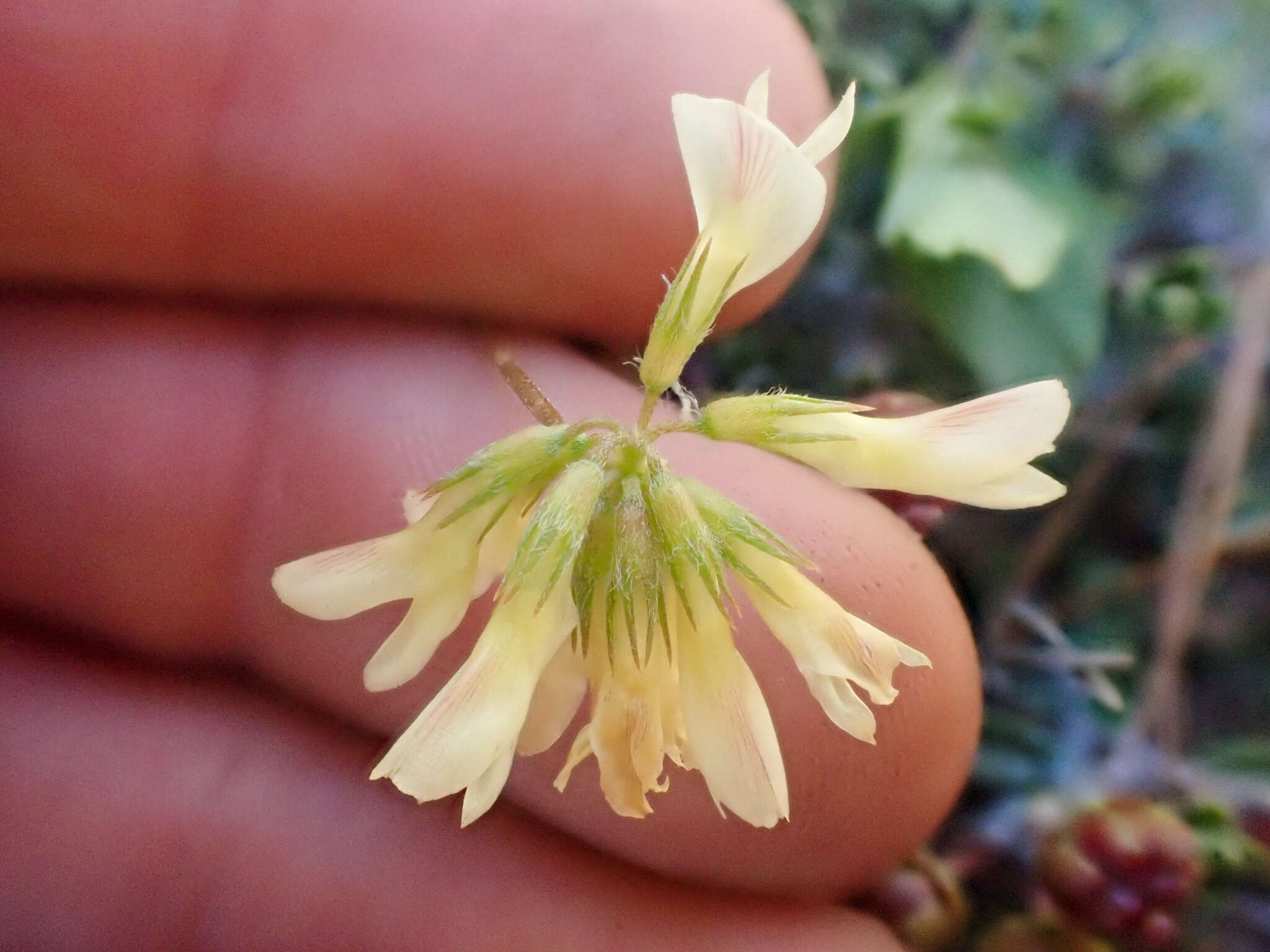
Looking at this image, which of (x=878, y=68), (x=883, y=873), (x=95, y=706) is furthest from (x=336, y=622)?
(x=878, y=68)

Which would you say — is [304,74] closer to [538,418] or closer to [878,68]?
[538,418]

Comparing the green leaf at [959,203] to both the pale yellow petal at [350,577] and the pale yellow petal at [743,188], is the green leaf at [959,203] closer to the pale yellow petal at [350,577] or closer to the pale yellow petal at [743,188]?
the pale yellow petal at [743,188]

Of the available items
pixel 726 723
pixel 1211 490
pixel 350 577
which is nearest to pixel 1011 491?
pixel 726 723

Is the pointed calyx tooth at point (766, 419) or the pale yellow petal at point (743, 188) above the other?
the pale yellow petal at point (743, 188)

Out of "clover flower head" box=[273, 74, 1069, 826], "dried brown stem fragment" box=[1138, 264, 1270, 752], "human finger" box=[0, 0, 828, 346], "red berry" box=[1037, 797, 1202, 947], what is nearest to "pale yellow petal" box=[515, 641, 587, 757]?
"clover flower head" box=[273, 74, 1069, 826]

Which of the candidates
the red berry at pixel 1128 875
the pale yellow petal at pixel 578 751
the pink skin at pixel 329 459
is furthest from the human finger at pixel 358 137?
the red berry at pixel 1128 875

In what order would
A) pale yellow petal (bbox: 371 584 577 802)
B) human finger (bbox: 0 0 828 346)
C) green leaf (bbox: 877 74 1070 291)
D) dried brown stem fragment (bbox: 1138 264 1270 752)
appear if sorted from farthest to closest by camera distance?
dried brown stem fragment (bbox: 1138 264 1270 752)
green leaf (bbox: 877 74 1070 291)
human finger (bbox: 0 0 828 346)
pale yellow petal (bbox: 371 584 577 802)

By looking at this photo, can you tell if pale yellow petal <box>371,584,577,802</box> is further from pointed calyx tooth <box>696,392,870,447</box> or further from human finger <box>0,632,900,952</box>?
human finger <box>0,632,900,952</box>
